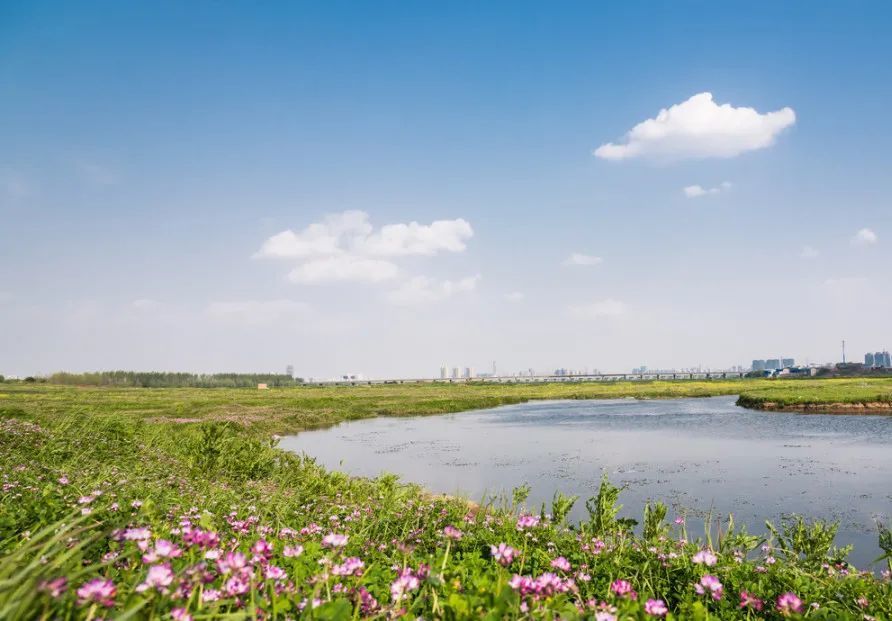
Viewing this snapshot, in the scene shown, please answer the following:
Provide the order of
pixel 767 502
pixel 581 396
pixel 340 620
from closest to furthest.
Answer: pixel 340 620 < pixel 767 502 < pixel 581 396

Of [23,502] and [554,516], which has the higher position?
[23,502]

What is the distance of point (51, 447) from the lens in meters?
12.0

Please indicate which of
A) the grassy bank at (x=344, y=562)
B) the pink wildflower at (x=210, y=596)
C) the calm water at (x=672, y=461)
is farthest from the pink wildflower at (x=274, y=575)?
the calm water at (x=672, y=461)

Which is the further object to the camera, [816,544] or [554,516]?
[554,516]

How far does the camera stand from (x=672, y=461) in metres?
23.6

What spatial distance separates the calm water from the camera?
15.8m

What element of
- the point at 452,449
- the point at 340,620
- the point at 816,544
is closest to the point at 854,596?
the point at 816,544

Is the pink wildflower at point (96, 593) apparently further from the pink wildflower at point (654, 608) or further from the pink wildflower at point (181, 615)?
the pink wildflower at point (654, 608)

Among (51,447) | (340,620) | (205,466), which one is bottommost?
(205,466)

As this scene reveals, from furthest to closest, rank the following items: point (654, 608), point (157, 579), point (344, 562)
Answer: point (344, 562) → point (654, 608) → point (157, 579)

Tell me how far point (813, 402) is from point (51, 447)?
191ft

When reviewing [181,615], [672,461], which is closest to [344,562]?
[181,615]

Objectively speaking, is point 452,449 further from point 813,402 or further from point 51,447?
point 813,402

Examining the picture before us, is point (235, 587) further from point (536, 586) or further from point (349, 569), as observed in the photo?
point (536, 586)
